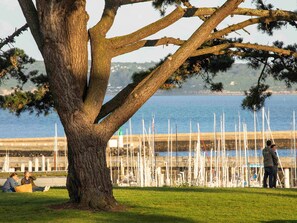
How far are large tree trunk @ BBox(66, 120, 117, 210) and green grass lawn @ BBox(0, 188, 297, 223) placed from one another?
1.51 ft

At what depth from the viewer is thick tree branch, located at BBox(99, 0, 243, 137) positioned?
67.5 ft

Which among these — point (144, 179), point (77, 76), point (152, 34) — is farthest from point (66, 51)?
point (144, 179)

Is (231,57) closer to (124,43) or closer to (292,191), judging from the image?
(292,191)

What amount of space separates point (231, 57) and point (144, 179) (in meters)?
21.4

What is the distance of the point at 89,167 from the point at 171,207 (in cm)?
228

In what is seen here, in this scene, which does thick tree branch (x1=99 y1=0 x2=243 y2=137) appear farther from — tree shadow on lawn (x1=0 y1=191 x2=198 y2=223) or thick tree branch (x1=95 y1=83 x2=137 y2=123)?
tree shadow on lawn (x1=0 y1=191 x2=198 y2=223)

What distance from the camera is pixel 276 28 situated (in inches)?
1025

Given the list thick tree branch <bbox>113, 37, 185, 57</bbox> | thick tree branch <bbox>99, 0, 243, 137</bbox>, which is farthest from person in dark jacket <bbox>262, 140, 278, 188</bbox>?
thick tree branch <bbox>99, 0, 243, 137</bbox>

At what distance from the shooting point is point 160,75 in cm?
2072

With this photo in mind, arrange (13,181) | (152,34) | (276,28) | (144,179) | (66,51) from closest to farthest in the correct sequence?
(66,51), (152,34), (276,28), (13,181), (144,179)

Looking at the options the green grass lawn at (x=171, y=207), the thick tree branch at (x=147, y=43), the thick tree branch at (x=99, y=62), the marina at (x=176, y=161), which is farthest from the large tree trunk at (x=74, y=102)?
the marina at (x=176, y=161)

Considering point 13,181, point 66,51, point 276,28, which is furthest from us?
point 13,181

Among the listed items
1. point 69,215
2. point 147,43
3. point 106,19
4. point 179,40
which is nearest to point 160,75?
point 147,43

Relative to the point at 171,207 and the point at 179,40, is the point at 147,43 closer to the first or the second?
the point at 179,40
